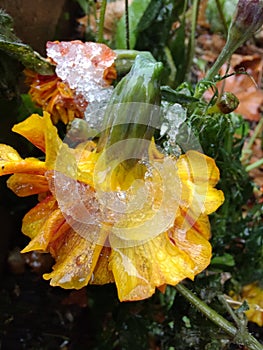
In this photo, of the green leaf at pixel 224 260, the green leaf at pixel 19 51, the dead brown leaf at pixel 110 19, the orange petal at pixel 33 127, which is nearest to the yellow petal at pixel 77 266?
the orange petal at pixel 33 127

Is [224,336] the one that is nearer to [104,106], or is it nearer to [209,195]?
[209,195]

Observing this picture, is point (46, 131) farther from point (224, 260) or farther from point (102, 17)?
point (224, 260)

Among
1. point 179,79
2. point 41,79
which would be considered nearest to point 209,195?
point 41,79

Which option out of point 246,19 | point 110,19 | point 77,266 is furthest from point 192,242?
point 110,19

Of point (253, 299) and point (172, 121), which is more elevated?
point (172, 121)

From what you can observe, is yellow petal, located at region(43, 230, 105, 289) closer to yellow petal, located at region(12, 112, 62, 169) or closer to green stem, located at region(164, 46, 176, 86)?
yellow petal, located at region(12, 112, 62, 169)

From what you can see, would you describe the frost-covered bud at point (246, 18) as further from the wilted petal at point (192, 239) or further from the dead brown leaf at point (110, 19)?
the dead brown leaf at point (110, 19)

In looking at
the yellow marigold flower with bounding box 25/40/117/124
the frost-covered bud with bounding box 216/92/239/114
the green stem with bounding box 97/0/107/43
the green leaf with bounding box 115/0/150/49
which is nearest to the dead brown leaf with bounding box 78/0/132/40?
the green leaf with bounding box 115/0/150/49

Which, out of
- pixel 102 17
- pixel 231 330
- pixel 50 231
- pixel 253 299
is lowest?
pixel 253 299
